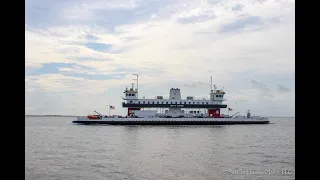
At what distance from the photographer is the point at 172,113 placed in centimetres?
7662

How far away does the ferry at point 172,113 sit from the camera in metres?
72.6

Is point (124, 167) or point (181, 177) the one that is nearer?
point (181, 177)

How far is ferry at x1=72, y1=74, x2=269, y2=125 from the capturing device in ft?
238

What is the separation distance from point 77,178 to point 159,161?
289 inches

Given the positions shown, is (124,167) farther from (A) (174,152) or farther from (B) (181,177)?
(A) (174,152)

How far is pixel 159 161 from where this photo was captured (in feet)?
79.3
